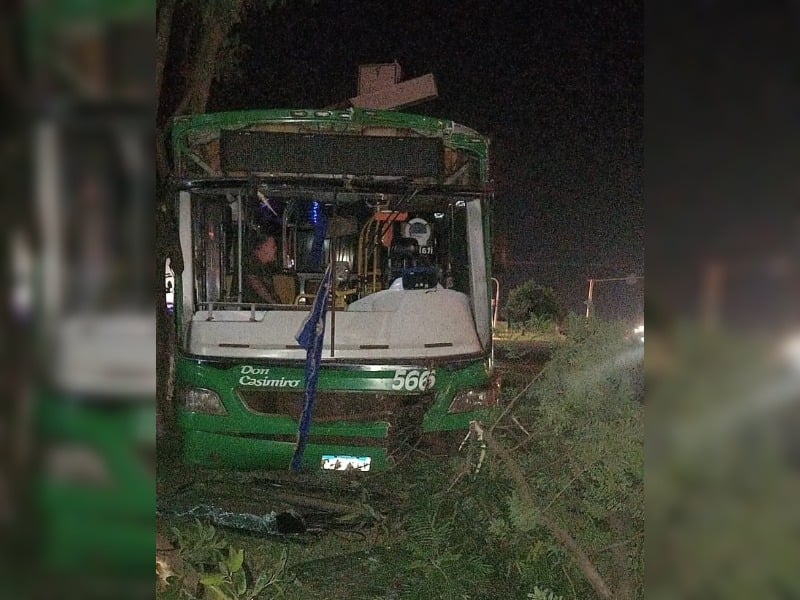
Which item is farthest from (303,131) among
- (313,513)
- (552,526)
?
(552,526)

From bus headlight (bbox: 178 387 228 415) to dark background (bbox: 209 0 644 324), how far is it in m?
1.36

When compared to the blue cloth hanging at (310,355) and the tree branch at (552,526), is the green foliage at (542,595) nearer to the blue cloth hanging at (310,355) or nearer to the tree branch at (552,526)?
the tree branch at (552,526)

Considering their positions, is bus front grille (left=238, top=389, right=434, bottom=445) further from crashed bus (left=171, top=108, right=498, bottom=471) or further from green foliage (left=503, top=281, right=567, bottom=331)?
green foliage (left=503, top=281, right=567, bottom=331)

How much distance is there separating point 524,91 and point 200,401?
2.11 m

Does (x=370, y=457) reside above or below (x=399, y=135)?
below

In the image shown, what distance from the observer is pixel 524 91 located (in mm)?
3344

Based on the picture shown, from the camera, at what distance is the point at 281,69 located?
11.0 feet

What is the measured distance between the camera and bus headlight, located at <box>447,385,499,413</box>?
3.32 meters
